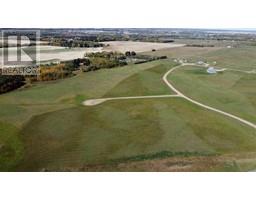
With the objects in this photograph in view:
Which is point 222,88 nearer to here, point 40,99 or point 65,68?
point 40,99

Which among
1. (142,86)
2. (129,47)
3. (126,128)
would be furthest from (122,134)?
(129,47)

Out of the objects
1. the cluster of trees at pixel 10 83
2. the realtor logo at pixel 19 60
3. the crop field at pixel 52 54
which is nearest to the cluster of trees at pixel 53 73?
the realtor logo at pixel 19 60

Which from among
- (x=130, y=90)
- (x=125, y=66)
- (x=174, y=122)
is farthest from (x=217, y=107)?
(x=125, y=66)

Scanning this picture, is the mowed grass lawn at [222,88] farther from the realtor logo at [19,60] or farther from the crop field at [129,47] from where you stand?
the crop field at [129,47]

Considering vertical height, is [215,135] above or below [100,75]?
below

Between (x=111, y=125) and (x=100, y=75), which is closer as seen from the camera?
(x=111, y=125)

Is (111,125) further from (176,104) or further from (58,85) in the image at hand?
(58,85)
